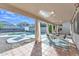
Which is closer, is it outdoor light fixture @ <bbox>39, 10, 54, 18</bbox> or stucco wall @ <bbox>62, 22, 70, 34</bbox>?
stucco wall @ <bbox>62, 22, 70, 34</bbox>

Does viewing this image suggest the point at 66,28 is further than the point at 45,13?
No

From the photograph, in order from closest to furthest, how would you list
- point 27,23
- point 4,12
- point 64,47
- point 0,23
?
point 0,23 → point 4,12 → point 27,23 → point 64,47

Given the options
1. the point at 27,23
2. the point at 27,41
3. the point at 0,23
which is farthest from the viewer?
the point at 27,41

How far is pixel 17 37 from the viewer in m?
2.05

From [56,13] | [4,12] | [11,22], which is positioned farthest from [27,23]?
[56,13]

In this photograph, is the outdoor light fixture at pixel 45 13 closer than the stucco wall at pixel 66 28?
No

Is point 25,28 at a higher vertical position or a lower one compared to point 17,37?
higher

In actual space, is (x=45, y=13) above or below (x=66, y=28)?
above

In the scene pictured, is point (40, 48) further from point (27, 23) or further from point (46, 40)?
point (27, 23)

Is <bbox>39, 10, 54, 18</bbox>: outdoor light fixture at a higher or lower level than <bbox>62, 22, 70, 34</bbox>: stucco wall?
higher

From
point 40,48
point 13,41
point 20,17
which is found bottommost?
point 40,48

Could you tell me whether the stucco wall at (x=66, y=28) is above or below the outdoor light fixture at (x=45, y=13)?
below

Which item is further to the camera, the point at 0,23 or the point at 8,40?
the point at 8,40

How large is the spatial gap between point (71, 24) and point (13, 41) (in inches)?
39.5
